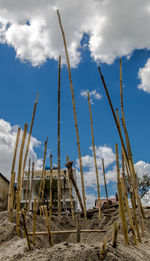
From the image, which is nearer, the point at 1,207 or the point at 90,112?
the point at 90,112

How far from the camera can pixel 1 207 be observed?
42.5 ft

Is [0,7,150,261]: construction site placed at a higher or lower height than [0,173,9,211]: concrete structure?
lower

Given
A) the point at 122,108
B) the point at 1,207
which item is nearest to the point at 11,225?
the point at 122,108

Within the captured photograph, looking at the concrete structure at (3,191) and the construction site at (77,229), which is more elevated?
the concrete structure at (3,191)

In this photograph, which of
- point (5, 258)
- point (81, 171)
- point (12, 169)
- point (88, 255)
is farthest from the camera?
point (81, 171)

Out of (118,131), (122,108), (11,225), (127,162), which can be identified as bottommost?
(11,225)

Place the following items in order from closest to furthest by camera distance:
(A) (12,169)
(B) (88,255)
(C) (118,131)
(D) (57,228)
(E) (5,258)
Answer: (B) (88,255) → (E) (5,258) → (C) (118,131) → (A) (12,169) → (D) (57,228)

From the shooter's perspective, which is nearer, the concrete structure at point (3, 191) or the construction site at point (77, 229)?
the construction site at point (77, 229)

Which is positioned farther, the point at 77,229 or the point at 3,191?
the point at 3,191

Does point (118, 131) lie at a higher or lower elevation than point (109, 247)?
higher

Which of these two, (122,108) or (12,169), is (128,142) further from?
(12,169)

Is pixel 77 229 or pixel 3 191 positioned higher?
pixel 3 191

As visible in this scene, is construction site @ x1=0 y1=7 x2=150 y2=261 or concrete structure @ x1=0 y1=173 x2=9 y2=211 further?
concrete structure @ x1=0 y1=173 x2=9 y2=211

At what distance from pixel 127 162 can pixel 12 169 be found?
1708 mm
